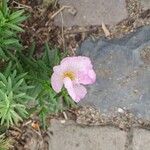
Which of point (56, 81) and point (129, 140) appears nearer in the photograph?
point (56, 81)

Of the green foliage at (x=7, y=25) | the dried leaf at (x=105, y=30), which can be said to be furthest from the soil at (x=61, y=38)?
the green foliage at (x=7, y=25)

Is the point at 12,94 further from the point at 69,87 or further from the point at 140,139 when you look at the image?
the point at 140,139

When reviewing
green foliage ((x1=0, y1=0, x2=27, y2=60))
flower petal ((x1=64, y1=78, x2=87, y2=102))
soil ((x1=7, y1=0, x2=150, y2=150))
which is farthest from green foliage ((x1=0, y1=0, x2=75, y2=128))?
flower petal ((x1=64, y1=78, x2=87, y2=102))

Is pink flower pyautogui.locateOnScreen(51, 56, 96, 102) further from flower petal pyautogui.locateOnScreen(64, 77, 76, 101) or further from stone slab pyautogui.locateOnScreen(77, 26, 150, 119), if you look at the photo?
stone slab pyautogui.locateOnScreen(77, 26, 150, 119)

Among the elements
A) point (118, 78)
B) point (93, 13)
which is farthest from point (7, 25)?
point (118, 78)

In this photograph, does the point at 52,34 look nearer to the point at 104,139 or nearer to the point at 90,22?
the point at 90,22

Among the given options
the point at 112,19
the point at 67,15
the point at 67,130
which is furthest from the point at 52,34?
the point at 67,130
